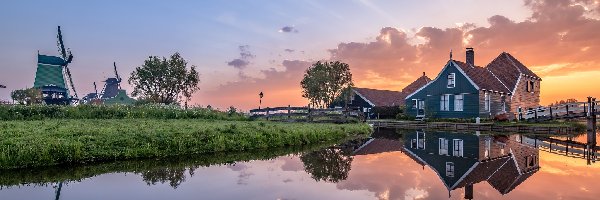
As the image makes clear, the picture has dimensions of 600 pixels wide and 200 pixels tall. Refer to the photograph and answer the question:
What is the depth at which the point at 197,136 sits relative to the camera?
55.4ft

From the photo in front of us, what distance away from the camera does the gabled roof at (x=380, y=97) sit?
58213mm

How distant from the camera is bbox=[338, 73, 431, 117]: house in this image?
5750 centimetres

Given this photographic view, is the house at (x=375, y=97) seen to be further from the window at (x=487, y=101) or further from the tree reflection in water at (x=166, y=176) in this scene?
the tree reflection in water at (x=166, y=176)

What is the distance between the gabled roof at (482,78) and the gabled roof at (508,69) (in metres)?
1.66

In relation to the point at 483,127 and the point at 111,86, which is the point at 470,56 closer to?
the point at 483,127

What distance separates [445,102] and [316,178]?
37.0 m

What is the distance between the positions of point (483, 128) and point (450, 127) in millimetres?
2855

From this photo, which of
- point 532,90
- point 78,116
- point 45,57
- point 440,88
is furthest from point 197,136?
point 45,57

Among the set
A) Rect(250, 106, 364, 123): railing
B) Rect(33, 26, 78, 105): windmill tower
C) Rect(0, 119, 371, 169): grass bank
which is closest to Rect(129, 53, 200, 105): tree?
Rect(33, 26, 78, 105): windmill tower

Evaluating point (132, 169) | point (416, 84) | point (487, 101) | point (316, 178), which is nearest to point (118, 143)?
point (132, 169)

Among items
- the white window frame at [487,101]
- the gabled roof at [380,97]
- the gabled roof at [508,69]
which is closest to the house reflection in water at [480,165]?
the white window frame at [487,101]

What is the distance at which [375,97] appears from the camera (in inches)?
2330

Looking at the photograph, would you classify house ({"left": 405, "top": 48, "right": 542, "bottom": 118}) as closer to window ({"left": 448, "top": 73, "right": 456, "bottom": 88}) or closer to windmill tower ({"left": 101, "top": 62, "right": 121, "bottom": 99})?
window ({"left": 448, "top": 73, "right": 456, "bottom": 88})

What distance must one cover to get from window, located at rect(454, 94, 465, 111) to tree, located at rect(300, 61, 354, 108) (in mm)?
29432
